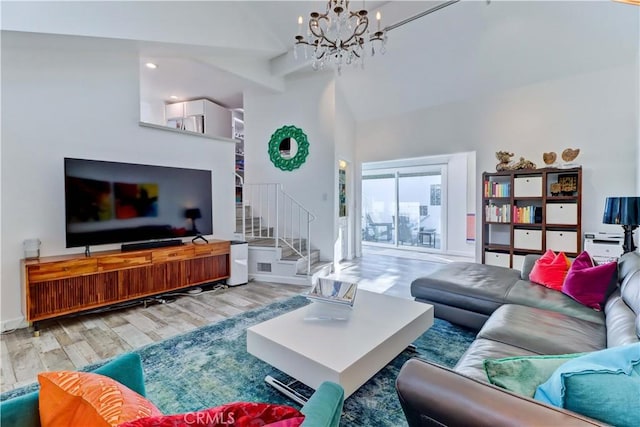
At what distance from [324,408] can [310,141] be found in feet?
16.1

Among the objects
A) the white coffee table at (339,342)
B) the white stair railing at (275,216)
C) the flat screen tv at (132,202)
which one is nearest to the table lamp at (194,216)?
the flat screen tv at (132,202)

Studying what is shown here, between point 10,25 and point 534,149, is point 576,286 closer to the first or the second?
point 534,149

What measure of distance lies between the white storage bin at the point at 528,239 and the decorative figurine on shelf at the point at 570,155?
3.19ft

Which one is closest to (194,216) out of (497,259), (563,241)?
(497,259)

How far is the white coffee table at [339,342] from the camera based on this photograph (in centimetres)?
150

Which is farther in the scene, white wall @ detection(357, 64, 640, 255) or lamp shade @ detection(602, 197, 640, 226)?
white wall @ detection(357, 64, 640, 255)

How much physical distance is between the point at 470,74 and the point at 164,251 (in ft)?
16.6

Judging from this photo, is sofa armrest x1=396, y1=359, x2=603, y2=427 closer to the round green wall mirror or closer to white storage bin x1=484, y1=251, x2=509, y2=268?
white storage bin x1=484, y1=251, x2=509, y2=268

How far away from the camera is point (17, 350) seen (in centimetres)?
240

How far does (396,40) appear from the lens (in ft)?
14.4

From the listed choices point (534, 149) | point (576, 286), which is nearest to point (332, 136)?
point (534, 149)

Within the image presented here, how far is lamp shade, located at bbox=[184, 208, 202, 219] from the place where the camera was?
3.94 m

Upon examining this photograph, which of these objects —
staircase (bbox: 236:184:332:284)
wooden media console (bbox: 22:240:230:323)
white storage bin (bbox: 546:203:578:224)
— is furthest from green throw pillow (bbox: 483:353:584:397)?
white storage bin (bbox: 546:203:578:224)

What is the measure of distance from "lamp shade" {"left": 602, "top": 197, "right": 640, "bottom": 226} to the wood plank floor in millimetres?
2258
